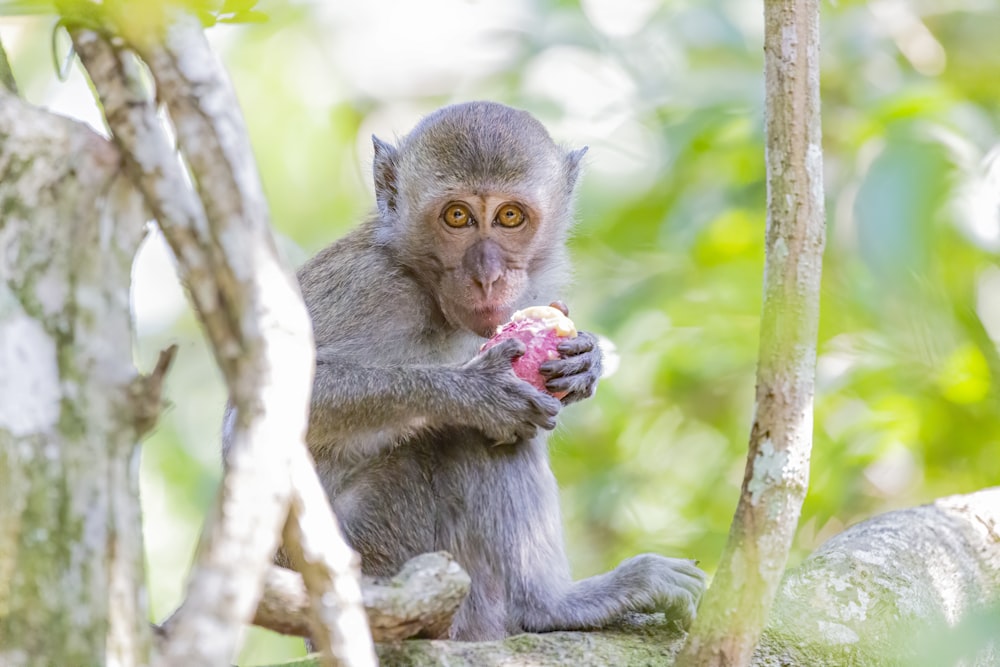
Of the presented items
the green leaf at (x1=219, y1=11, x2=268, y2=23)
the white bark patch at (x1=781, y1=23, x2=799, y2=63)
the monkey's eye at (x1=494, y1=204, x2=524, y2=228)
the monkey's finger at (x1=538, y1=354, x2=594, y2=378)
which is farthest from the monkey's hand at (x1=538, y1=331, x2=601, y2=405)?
the green leaf at (x1=219, y1=11, x2=268, y2=23)

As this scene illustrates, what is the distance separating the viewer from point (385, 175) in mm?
6656

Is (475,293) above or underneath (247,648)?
above

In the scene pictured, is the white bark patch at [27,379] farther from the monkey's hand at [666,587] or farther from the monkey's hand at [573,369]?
the monkey's hand at [666,587]

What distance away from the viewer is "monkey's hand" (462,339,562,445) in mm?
5176

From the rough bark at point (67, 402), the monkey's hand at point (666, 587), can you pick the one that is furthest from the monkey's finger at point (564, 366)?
the rough bark at point (67, 402)

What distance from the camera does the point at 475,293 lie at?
227 inches

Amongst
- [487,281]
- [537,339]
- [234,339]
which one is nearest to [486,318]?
[487,281]

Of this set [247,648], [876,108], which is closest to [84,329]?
[876,108]

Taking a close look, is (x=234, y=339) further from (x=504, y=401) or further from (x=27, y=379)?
(x=504, y=401)

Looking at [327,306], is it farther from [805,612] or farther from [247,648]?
[247,648]

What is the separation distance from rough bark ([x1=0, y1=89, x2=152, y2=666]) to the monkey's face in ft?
10.3

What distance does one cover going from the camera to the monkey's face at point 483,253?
578 centimetres

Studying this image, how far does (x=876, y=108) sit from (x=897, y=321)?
1987 millimetres

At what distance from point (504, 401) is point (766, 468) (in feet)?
5.95
